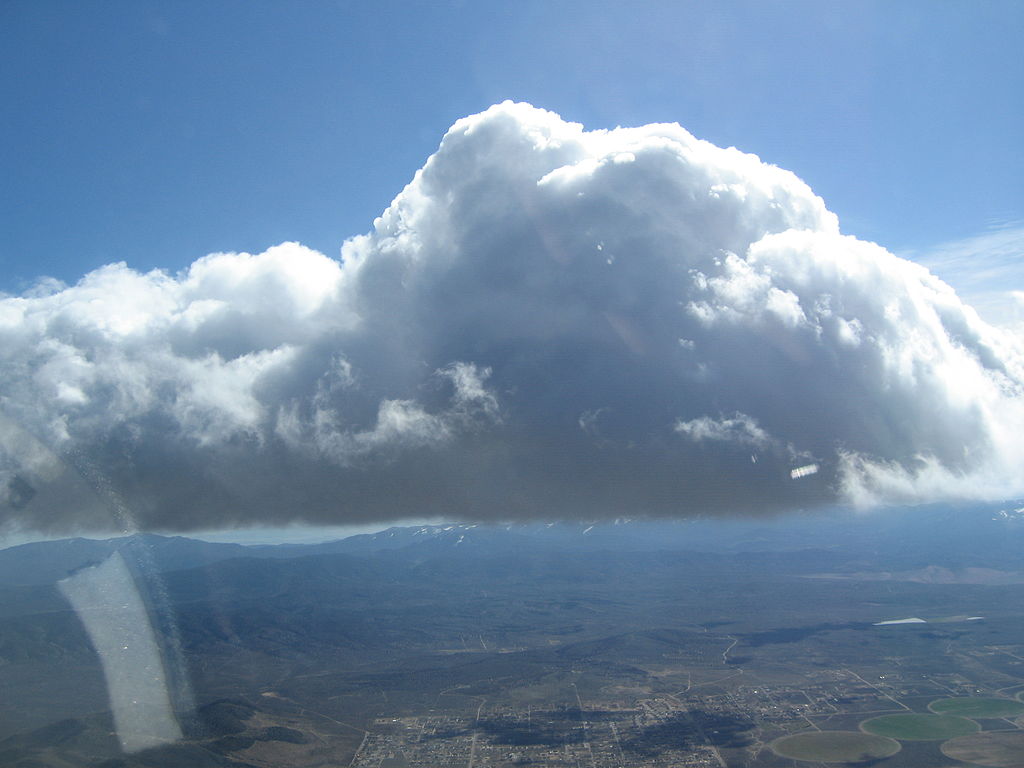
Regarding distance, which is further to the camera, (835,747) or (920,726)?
(920,726)

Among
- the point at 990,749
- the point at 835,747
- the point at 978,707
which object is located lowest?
the point at 978,707

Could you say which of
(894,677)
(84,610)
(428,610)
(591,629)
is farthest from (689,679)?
(428,610)

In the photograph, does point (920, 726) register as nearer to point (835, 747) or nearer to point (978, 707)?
point (978, 707)

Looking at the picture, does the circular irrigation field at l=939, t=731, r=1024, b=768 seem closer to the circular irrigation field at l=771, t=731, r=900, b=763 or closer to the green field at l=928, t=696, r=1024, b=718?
the circular irrigation field at l=771, t=731, r=900, b=763

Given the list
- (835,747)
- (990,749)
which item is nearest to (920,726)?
(990,749)

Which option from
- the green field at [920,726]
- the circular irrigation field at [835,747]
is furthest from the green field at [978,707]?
the circular irrigation field at [835,747]
